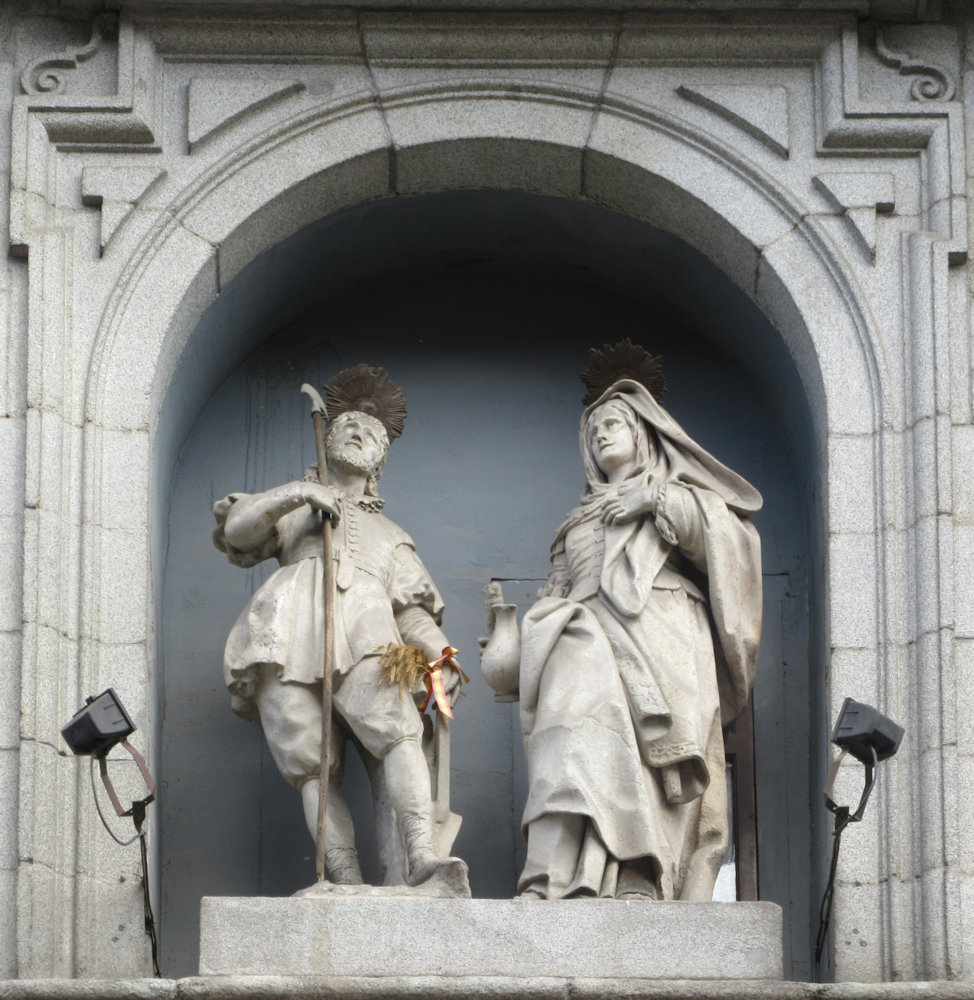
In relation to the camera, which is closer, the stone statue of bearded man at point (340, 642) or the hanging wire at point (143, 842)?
the hanging wire at point (143, 842)

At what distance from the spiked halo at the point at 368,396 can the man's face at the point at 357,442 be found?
0.15m

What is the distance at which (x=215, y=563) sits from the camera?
33.1 feet

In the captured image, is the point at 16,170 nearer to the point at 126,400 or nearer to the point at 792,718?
the point at 126,400

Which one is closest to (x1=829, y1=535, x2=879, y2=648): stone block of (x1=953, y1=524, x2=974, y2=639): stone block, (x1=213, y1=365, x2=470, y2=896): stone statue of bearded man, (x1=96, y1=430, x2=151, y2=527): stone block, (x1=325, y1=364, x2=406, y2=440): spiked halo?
(x1=953, y1=524, x2=974, y2=639): stone block

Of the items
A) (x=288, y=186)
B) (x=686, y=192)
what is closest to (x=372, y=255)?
(x=288, y=186)

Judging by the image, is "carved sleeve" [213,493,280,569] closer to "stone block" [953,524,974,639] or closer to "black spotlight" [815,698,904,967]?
"black spotlight" [815,698,904,967]

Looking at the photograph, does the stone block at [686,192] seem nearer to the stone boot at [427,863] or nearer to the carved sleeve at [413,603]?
the carved sleeve at [413,603]

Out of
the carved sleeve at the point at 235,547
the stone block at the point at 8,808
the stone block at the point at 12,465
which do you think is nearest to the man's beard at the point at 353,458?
the carved sleeve at the point at 235,547

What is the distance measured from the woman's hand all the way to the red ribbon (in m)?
0.69

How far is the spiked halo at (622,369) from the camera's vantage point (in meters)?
9.89

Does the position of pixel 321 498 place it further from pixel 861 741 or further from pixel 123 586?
pixel 861 741

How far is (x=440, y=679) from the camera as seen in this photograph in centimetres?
903

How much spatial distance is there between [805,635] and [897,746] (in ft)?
4.79

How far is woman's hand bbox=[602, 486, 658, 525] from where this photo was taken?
9195mm
